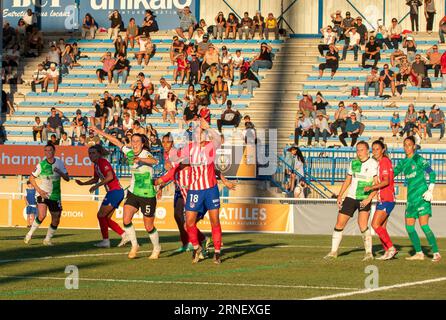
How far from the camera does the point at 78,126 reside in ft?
130

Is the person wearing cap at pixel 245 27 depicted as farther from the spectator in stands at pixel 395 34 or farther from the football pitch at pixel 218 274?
the football pitch at pixel 218 274

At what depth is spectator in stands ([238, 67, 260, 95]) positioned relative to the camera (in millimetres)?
41656

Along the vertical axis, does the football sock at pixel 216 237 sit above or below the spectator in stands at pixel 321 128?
below

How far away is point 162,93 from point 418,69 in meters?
9.26

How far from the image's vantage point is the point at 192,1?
160ft

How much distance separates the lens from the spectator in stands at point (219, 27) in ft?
148

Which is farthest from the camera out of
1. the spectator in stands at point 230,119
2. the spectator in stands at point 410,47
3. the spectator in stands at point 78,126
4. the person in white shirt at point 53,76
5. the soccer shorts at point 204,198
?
the person in white shirt at point 53,76

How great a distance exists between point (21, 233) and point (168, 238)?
4147mm

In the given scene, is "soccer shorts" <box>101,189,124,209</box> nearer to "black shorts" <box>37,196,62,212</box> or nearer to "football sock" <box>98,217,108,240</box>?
"football sock" <box>98,217,108,240</box>

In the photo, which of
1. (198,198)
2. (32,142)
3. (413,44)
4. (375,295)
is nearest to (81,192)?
(32,142)

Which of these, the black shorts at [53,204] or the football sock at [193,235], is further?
the black shorts at [53,204]

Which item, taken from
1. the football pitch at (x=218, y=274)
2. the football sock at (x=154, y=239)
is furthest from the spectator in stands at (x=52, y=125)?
the football sock at (x=154, y=239)

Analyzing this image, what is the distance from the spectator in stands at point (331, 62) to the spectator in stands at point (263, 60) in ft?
6.83
